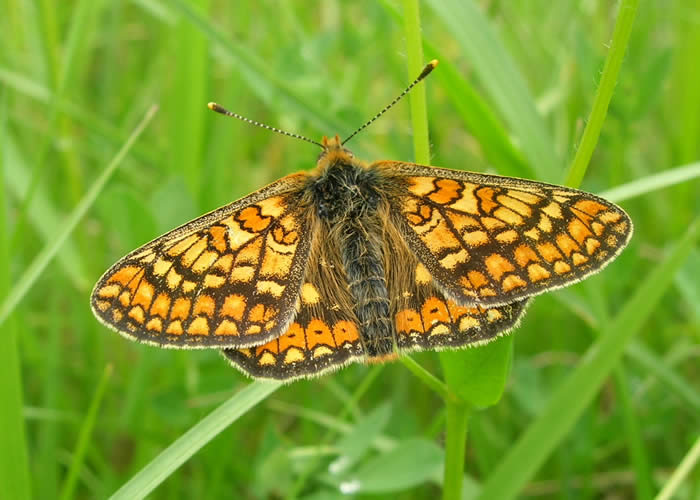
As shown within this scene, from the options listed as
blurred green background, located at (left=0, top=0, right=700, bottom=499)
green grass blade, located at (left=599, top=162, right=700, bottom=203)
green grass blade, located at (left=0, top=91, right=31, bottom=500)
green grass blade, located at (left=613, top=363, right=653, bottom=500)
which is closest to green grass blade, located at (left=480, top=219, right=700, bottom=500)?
blurred green background, located at (left=0, top=0, right=700, bottom=499)

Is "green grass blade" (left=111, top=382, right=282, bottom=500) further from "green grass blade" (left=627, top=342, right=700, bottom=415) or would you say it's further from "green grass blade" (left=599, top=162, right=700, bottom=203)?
"green grass blade" (left=627, top=342, right=700, bottom=415)

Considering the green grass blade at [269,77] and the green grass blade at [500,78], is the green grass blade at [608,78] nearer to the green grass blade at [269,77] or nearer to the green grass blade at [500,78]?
the green grass blade at [500,78]

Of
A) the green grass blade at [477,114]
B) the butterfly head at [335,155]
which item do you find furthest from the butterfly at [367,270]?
the green grass blade at [477,114]

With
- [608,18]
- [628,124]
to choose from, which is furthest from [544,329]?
[608,18]

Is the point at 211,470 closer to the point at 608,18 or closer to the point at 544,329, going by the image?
the point at 544,329

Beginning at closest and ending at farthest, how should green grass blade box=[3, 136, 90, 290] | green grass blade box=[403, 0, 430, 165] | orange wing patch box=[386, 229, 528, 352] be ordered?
green grass blade box=[403, 0, 430, 165] → orange wing patch box=[386, 229, 528, 352] → green grass blade box=[3, 136, 90, 290]

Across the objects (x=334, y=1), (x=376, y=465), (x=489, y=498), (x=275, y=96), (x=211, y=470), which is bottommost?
(x=489, y=498)

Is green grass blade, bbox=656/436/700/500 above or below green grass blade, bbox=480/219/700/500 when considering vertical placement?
below
